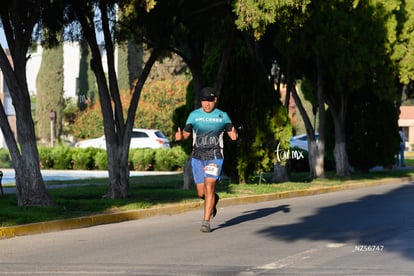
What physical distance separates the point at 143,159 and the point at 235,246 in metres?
28.6

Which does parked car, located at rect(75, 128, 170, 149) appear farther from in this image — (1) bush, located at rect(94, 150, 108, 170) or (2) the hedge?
(1) bush, located at rect(94, 150, 108, 170)

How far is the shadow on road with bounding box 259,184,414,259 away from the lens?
12859mm

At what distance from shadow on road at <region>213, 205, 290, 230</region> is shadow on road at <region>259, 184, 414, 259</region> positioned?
81cm

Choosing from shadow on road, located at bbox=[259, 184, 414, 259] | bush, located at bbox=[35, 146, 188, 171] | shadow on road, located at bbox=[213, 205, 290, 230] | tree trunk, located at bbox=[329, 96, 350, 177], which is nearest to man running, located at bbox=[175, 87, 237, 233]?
shadow on road, located at bbox=[259, 184, 414, 259]

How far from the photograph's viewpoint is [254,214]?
17875 millimetres

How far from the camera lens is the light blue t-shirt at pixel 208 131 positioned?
14.0 meters

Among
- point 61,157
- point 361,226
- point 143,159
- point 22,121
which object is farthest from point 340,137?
point 361,226

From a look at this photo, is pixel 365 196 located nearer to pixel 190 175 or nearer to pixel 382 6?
pixel 190 175

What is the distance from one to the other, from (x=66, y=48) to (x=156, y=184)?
60.9 meters

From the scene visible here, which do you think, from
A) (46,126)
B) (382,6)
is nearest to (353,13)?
(382,6)

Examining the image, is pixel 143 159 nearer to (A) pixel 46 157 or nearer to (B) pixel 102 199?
(A) pixel 46 157

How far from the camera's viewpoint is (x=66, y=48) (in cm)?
8569

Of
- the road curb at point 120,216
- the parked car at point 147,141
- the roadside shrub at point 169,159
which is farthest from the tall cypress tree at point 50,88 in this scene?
the road curb at point 120,216

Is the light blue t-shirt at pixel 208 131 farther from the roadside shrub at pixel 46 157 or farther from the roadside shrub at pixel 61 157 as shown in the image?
the roadside shrub at pixel 46 157
